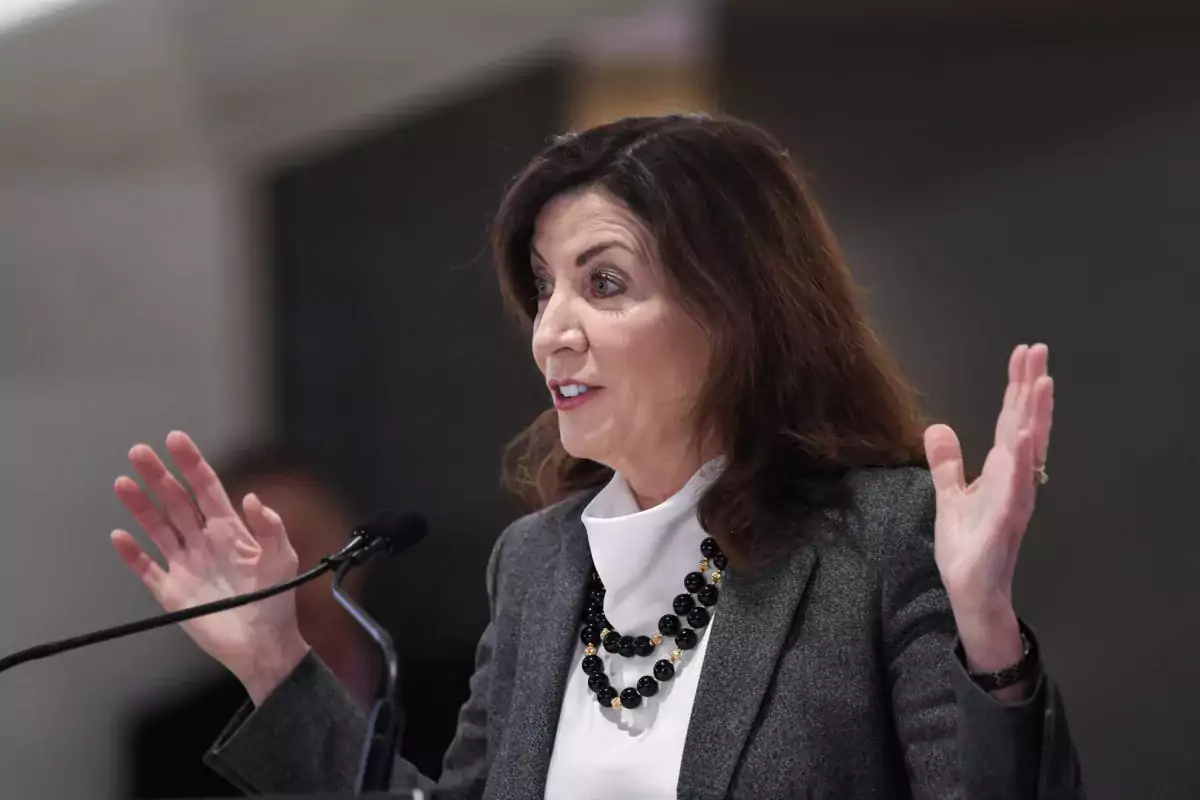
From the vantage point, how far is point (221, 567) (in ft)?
4.16

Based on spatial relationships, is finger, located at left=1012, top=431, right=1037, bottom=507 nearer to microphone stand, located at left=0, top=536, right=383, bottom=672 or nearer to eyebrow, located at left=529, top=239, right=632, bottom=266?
eyebrow, located at left=529, top=239, right=632, bottom=266

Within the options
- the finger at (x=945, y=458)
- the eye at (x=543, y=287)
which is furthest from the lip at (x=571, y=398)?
the finger at (x=945, y=458)

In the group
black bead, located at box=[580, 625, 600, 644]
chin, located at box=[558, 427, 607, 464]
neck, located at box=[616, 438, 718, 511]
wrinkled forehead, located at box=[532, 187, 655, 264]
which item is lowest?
black bead, located at box=[580, 625, 600, 644]

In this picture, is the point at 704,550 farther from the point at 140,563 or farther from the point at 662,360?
the point at 140,563

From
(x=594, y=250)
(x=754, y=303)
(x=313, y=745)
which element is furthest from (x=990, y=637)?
(x=313, y=745)

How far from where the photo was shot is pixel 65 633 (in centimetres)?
141

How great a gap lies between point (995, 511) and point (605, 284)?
428 millimetres

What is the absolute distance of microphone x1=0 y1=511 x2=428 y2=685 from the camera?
3.52 feet

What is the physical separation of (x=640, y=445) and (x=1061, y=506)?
483 mm

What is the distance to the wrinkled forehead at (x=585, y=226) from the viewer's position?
1.09 m

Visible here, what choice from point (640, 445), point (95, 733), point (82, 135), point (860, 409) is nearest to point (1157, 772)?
point (860, 409)

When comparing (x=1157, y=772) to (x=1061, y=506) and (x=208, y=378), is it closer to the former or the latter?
(x=1061, y=506)

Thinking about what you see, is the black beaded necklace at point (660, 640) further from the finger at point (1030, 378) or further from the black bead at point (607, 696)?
the finger at point (1030, 378)

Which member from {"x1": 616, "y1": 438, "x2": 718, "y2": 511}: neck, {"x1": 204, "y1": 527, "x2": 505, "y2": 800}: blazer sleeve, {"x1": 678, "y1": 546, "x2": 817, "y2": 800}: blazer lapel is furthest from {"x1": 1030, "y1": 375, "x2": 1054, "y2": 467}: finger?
{"x1": 204, "y1": 527, "x2": 505, "y2": 800}: blazer sleeve
